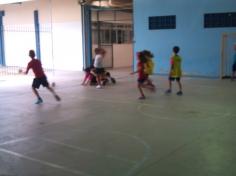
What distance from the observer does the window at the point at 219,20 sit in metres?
13.7

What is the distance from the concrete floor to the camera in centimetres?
439

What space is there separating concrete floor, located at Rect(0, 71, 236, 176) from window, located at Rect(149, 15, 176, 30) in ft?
19.1

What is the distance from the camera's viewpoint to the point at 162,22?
1561 centimetres

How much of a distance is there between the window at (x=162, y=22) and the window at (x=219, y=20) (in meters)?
1.59

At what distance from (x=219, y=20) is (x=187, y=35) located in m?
1.58

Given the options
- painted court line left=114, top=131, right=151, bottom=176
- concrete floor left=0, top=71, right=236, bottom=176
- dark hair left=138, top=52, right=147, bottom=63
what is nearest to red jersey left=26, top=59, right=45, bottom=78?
concrete floor left=0, top=71, right=236, bottom=176

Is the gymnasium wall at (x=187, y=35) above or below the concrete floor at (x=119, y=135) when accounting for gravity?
above

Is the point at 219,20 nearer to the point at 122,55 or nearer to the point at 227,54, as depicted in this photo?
the point at 227,54

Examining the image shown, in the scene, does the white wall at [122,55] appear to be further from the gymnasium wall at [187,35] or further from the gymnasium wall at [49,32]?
the gymnasium wall at [187,35]

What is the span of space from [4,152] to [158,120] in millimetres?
3221

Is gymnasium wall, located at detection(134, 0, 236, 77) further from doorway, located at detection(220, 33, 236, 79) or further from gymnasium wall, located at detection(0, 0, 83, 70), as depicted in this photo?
gymnasium wall, located at detection(0, 0, 83, 70)

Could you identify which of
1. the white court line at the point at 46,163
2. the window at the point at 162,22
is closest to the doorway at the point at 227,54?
the window at the point at 162,22

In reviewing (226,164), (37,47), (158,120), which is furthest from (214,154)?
(37,47)

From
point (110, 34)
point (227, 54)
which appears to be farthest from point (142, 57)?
point (110, 34)
